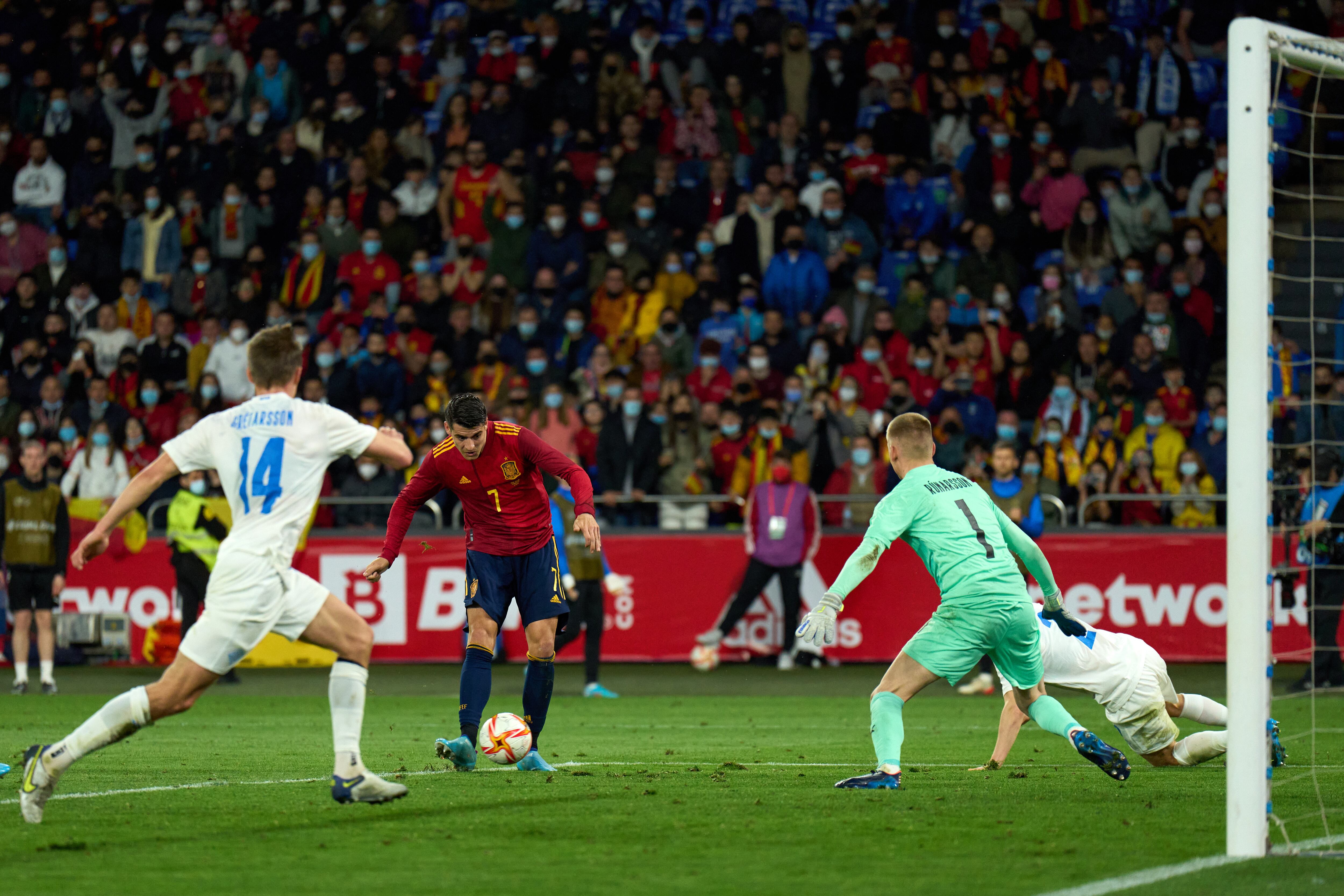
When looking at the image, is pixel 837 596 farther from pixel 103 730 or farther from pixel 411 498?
pixel 103 730

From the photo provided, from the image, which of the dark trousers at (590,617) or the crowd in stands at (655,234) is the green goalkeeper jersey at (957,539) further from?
the crowd in stands at (655,234)

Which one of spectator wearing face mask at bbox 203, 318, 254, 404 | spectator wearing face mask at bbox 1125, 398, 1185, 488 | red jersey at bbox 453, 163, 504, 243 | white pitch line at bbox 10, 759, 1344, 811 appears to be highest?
red jersey at bbox 453, 163, 504, 243

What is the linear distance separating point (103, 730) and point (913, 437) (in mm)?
4164

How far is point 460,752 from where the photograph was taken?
9.49 meters

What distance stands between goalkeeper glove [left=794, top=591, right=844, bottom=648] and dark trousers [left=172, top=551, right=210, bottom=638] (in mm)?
10214

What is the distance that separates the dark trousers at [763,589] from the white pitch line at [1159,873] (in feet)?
36.7

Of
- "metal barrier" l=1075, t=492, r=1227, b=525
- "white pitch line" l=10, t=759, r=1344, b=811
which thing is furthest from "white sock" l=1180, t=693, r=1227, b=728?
"metal barrier" l=1075, t=492, r=1227, b=525

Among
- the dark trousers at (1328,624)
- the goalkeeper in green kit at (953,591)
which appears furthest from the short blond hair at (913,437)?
the dark trousers at (1328,624)

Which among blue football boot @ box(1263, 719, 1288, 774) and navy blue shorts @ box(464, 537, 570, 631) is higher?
navy blue shorts @ box(464, 537, 570, 631)

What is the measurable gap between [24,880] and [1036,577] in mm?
4985

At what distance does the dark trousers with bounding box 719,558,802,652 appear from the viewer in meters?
18.1

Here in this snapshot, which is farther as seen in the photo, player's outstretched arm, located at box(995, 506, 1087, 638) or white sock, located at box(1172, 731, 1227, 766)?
white sock, located at box(1172, 731, 1227, 766)

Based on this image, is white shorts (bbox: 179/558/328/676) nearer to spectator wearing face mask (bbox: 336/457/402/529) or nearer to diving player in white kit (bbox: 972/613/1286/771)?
diving player in white kit (bbox: 972/613/1286/771)

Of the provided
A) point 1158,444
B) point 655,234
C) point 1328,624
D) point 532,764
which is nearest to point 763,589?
point 1158,444
